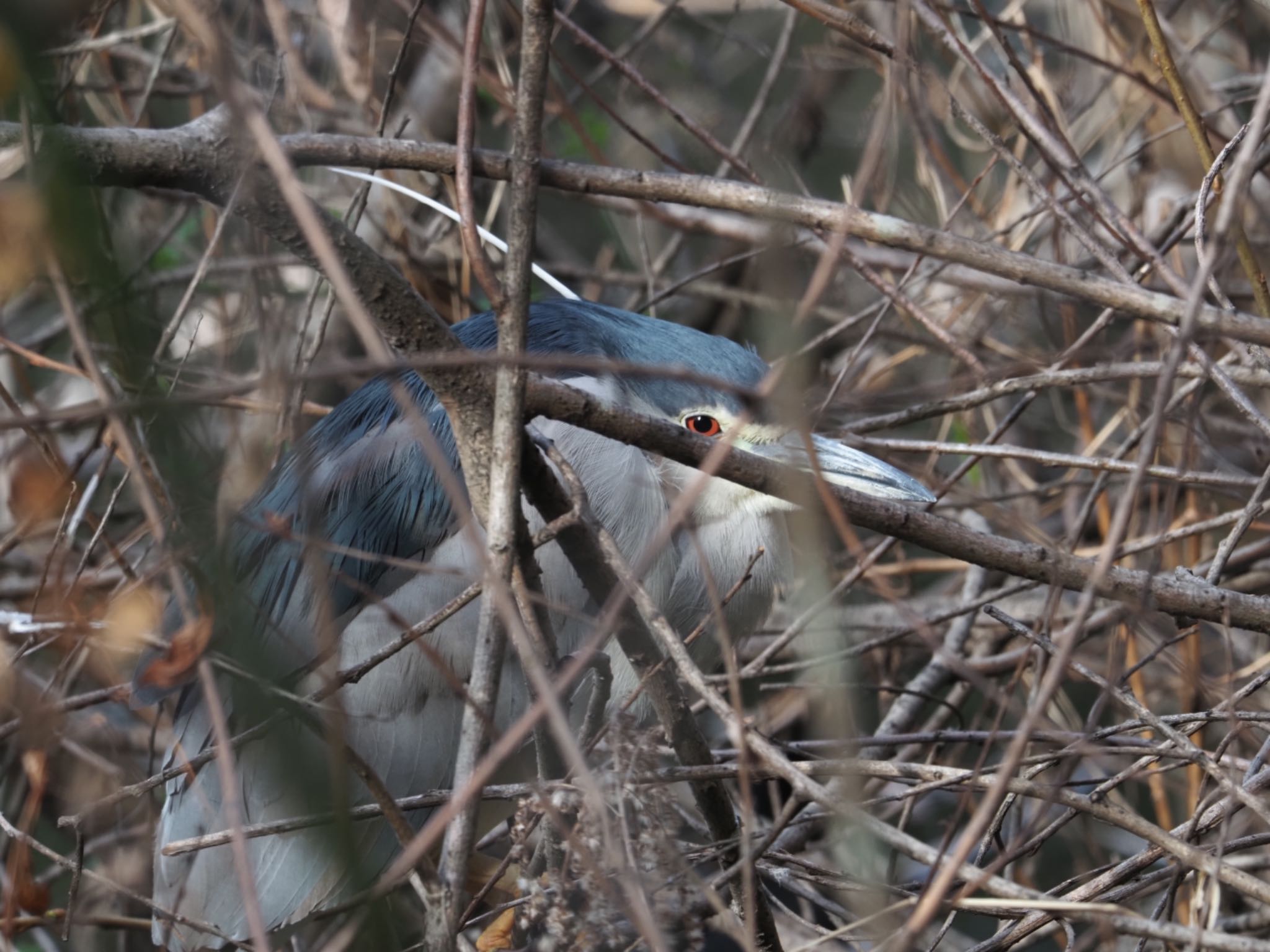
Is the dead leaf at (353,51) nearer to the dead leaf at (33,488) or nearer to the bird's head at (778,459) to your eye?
the dead leaf at (33,488)

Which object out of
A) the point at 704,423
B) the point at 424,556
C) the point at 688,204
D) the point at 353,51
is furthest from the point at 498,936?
the point at 353,51

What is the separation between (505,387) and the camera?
1.00 metres

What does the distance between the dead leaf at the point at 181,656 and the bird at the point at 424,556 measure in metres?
0.75

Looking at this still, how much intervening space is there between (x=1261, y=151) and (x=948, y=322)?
3.22ft

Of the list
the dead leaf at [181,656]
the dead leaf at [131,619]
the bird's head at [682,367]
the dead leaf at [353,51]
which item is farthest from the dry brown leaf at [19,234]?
the dead leaf at [353,51]

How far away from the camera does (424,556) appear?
2076 mm

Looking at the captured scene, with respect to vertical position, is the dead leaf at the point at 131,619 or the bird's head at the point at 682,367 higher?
the bird's head at the point at 682,367

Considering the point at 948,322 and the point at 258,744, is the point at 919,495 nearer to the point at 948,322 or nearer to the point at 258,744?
the point at 948,322

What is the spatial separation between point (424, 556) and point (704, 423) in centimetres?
54

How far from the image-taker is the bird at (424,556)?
2.02 meters

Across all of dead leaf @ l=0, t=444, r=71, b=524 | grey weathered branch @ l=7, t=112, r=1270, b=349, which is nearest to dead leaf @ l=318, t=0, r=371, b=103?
dead leaf @ l=0, t=444, r=71, b=524

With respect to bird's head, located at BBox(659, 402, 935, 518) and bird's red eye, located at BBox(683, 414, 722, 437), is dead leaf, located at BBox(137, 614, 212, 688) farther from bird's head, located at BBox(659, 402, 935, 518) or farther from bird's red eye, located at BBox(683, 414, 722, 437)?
bird's red eye, located at BBox(683, 414, 722, 437)

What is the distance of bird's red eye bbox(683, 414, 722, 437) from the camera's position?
212 cm

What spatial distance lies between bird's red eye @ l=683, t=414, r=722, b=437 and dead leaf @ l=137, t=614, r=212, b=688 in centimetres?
110
